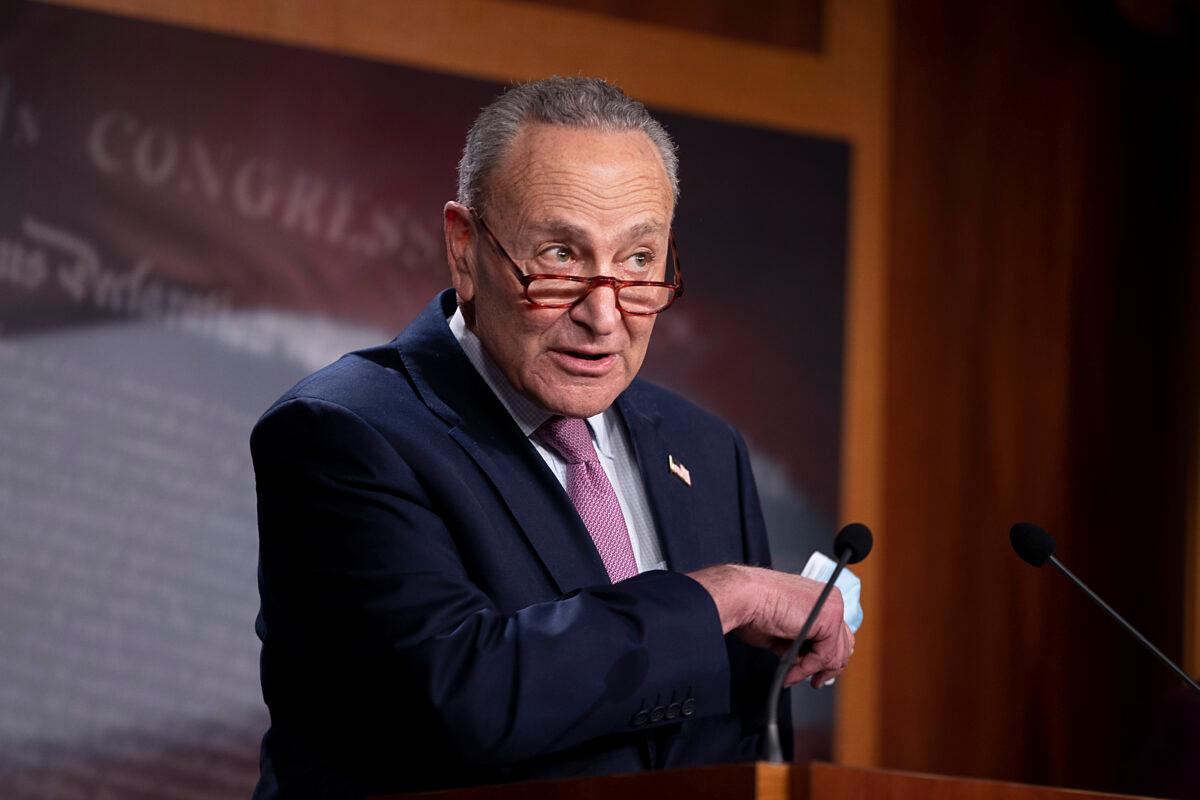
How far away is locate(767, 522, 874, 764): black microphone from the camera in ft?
4.79

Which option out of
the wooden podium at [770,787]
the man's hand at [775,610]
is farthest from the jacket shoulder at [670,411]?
the wooden podium at [770,787]

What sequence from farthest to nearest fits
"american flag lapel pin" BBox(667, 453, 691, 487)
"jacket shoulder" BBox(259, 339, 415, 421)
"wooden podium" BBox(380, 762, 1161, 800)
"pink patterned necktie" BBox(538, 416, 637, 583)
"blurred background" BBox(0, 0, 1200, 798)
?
"blurred background" BBox(0, 0, 1200, 798) → "american flag lapel pin" BBox(667, 453, 691, 487) → "pink patterned necktie" BBox(538, 416, 637, 583) → "jacket shoulder" BBox(259, 339, 415, 421) → "wooden podium" BBox(380, 762, 1161, 800)

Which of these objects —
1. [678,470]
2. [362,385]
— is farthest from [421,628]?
[678,470]

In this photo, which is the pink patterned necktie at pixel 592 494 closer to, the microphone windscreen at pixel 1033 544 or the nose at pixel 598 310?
the nose at pixel 598 310

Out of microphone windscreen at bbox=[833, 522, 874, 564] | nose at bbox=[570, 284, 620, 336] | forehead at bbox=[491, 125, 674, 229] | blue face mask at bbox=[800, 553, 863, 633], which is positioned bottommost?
blue face mask at bbox=[800, 553, 863, 633]

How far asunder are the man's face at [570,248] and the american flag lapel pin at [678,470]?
0.67 feet

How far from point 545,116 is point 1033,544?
852 mm

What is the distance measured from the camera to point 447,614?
1.86 meters

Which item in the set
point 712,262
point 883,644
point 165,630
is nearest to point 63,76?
point 165,630

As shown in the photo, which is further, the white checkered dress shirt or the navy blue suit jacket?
the white checkered dress shirt

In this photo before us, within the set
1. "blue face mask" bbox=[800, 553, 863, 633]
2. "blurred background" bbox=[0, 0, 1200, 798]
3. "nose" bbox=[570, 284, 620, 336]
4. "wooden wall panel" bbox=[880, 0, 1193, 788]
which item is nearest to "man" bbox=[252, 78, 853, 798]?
"nose" bbox=[570, 284, 620, 336]

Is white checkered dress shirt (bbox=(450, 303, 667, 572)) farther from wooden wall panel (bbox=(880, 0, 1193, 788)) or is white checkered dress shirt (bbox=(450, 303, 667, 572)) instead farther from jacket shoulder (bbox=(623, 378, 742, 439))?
wooden wall panel (bbox=(880, 0, 1193, 788))

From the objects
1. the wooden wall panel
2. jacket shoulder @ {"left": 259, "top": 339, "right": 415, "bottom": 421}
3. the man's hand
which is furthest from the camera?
the wooden wall panel

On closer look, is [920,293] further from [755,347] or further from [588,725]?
[588,725]
